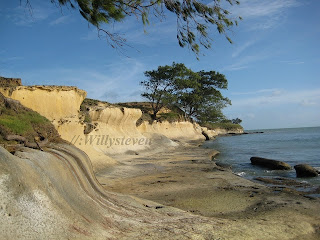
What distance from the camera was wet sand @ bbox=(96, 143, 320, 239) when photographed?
5254mm

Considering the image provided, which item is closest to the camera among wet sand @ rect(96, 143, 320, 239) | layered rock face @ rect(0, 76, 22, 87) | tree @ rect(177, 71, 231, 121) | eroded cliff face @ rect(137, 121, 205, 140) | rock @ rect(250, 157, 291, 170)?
wet sand @ rect(96, 143, 320, 239)


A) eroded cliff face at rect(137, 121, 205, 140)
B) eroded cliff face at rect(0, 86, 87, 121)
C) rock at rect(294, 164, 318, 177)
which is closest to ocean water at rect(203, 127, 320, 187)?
rock at rect(294, 164, 318, 177)

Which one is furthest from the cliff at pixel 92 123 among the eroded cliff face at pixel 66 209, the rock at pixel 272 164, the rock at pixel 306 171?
the rock at pixel 306 171

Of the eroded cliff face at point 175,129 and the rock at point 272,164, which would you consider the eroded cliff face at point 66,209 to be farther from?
the eroded cliff face at point 175,129

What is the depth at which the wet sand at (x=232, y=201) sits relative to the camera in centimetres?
525

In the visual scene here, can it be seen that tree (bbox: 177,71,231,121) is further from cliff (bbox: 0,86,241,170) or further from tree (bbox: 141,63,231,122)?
cliff (bbox: 0,86,241,170)

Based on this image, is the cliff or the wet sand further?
the cliff

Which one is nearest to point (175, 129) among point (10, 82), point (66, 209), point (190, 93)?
point (190, 93)

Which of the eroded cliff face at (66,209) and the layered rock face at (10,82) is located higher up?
the layered rock face at (10,82)

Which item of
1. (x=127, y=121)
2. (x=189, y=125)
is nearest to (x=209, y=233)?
(x=127, y=121)

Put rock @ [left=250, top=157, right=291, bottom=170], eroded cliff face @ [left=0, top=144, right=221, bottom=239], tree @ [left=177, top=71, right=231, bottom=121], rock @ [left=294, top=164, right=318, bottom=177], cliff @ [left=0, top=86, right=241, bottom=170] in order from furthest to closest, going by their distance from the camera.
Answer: tree @ [left=177, top=71, right=231, bottom=121]
rock @ [left=250, top=157, right=291, bottom=170]
cliff @ [left=0, top=86, right=241, bottom=170]
rock @ [left=294, top=164, right=318, bottom=177]
eroded cliff face @ [left=0, top=144, right=221, bottom=239]

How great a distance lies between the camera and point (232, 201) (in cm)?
769

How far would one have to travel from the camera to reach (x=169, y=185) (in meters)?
9.88

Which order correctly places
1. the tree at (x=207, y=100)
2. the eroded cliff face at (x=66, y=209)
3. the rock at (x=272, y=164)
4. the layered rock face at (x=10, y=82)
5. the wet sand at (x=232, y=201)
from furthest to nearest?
the tree at (x=207, y=100) → the rock at (x=272, y=164) → the layered rock face at (x=10, y=82) → the wet sand at (x=232, y=201) → the eroded cliff face at (x=66, y=209)
